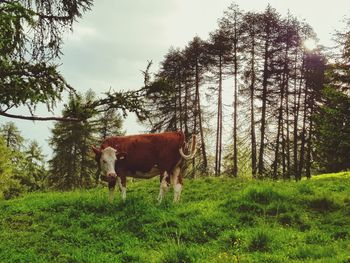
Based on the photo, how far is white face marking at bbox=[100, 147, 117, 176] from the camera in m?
13.7

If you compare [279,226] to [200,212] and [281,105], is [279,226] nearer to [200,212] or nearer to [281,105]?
[200,212]

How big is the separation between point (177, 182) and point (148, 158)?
48.5 inches

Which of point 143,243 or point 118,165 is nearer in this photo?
point 143,243

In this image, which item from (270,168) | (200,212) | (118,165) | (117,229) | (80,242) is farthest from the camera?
(270,168)

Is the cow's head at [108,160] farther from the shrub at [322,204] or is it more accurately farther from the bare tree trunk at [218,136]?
the bare tree trunk at [218,136]

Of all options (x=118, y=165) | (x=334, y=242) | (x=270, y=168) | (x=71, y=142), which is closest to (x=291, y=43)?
(x=270, y=168)

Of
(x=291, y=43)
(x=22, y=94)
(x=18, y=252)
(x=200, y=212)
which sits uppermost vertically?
(x=291, y=43)

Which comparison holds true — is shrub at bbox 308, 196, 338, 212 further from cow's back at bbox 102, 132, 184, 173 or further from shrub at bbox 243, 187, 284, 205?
cow's back at bbox 102, 132, 184, 173

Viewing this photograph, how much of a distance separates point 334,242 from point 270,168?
3058 centimetres

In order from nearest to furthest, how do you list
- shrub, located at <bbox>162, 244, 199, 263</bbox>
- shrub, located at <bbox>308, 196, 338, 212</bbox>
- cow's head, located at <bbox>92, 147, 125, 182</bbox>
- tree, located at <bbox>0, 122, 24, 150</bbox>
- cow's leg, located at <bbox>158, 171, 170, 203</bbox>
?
shrub, located at <bbox>162, 244, 199, 263</bbox>, shrub, located at <bbox>308, 196, 338, 212</bbox>, cow's head, located at <bbox>92, 147, 125, 182</bbox>, cow's leg, located at <bbox>158, 171, 170, 203</bbox>, tree, located at <bbox>0, 122, 24, 150</bbox>

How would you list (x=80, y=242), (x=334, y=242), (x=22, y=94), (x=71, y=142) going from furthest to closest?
(x=71, y=142), (x=80, y=242), (x=334, y=242), (x=22, y=94)

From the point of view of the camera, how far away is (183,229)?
416 inches

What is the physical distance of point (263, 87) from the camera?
132 feet

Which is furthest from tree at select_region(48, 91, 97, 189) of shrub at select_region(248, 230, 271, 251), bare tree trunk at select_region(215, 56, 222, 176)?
shrub at select_region(248, 230, 271, 251)
